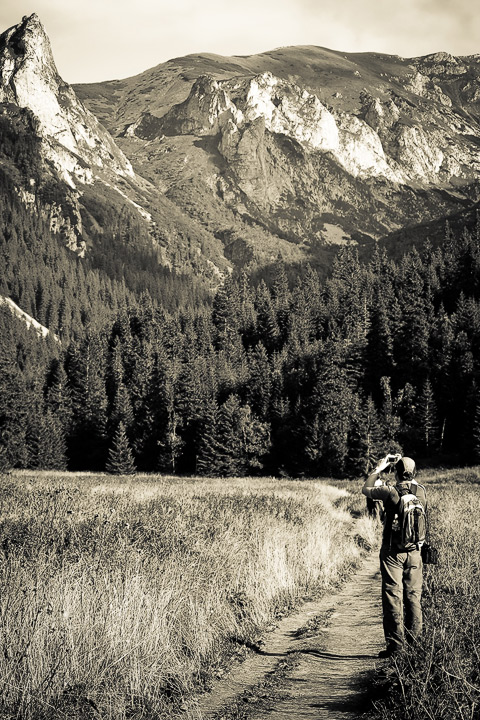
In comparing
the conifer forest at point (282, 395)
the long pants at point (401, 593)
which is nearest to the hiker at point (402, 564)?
the long pants at point (401, 593)

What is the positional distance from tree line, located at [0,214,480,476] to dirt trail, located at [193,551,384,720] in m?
46.8

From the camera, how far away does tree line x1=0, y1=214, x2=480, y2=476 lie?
68938 mm

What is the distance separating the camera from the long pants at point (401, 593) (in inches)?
287

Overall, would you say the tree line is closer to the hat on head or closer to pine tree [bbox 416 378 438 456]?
pine tree [bbox 416 378 438 456]

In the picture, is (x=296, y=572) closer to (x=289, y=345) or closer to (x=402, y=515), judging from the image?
(x=402, y=515)

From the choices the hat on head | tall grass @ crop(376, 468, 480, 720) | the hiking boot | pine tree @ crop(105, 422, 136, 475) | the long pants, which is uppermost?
the hat on head

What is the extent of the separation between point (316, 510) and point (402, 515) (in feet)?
43.8

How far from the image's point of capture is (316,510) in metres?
20.4

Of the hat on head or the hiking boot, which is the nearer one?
the hiking boot

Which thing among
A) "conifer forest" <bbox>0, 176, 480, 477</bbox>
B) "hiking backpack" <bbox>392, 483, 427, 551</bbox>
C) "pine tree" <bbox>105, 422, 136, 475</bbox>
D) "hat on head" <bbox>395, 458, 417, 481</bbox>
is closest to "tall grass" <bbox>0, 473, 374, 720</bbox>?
"hiking backpack" <bbox>392, 483, 427, 551</bbox>

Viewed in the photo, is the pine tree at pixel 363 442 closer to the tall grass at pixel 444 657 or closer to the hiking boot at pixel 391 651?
the tall grass at pixel 444 657

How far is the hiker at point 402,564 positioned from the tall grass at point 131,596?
2.39 m

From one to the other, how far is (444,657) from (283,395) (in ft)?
257

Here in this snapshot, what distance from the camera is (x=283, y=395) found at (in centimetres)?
8438
